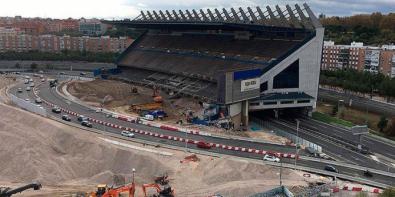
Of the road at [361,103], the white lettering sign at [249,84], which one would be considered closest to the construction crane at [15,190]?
the white lettering sign at [249,84]

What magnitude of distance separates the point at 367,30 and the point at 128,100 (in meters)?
117

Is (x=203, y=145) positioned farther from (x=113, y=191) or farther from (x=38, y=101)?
(x=38, y=101)

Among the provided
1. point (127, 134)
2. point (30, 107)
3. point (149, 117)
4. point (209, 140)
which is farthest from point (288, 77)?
point (30, 107)

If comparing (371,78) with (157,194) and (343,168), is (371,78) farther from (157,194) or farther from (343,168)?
(157,194)

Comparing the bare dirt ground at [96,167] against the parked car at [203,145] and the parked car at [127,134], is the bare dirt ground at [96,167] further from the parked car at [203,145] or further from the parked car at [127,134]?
the parked car at [127,134]

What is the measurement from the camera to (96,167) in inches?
2231

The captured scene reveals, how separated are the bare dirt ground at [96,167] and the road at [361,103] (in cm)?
5398

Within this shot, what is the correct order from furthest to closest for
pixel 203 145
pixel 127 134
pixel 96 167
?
pixel 127 134 → pixel 203 145 → pixel 96 167

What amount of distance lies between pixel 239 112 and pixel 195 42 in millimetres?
44798

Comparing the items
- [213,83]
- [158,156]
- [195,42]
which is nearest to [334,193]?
[158,156]

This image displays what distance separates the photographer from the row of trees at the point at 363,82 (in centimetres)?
10694

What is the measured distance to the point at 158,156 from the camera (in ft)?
187

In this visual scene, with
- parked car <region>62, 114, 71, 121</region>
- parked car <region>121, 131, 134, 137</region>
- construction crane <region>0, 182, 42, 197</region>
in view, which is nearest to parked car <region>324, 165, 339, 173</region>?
parked car <region>121, 131, 134, 137</region>

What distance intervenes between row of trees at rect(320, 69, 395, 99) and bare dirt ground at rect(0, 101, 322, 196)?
65.1 m
